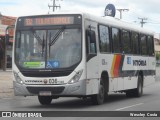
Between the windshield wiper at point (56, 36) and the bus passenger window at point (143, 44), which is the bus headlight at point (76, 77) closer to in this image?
the windshield wiper at point (56, 36)

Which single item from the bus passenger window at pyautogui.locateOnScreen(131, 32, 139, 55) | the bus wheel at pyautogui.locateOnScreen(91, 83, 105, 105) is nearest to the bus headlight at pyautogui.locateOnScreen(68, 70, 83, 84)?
the bus wheel at pyautogui.locateOnScreen(91, 83, 105, 105)

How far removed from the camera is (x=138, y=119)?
13617mm

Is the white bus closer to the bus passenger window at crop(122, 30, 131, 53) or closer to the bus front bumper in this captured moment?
the bus front bumper

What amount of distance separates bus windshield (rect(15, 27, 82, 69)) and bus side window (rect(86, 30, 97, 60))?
0.38 m

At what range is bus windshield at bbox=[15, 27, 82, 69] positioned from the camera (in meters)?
16.8

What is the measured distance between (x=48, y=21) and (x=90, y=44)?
5.34 ft

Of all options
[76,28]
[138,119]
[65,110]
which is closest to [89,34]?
[76,28]

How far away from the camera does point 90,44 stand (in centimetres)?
1731

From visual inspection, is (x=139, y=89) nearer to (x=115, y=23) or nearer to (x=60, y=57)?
(x=115, y=23)

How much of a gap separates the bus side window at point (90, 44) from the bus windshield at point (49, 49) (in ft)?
1.24

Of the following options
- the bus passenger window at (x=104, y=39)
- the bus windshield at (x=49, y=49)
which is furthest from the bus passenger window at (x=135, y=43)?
the bus windshield at (x=49, y=49)

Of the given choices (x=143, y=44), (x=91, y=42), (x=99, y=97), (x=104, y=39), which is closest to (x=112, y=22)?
(x=104, y=39)

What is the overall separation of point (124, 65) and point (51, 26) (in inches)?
209

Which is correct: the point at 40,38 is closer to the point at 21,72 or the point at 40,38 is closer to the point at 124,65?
the point at 21,72
